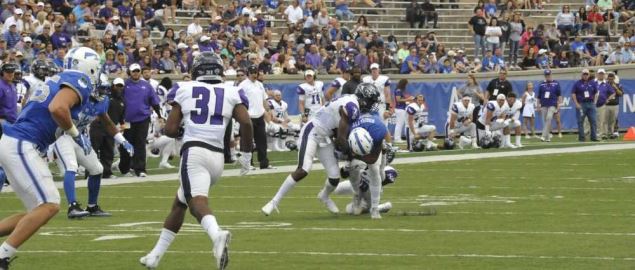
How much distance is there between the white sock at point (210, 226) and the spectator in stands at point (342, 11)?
25.8 meters

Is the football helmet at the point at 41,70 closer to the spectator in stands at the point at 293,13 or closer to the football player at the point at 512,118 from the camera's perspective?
the football player at the point at 512,118

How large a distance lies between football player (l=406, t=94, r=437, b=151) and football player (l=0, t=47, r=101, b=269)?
648 inches

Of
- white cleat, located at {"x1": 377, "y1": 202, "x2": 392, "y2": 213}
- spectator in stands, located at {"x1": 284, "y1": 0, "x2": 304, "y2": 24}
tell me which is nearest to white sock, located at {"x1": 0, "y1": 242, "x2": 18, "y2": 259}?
white cleat, located at {"x1": 377, "y1": 202, "x2": 392, "y2": 213}

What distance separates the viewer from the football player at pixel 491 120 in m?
27.2

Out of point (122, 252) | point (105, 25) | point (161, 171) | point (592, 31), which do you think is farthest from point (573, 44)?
point (122, 252)

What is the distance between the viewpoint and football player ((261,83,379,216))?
13.8 metres

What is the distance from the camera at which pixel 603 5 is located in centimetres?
3853

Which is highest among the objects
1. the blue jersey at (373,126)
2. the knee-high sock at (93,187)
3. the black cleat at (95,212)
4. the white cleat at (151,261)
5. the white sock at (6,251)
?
the blue jersey at (373,126)

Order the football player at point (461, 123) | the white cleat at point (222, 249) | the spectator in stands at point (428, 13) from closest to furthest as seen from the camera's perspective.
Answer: the white cleat at point (222, 249) < the football player at point (461, 123) < the spectator in stands at point (428, 13)

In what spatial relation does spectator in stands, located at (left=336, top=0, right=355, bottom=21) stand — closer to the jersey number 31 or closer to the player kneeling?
the player kneeling

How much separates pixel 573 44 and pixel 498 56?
2714 mm

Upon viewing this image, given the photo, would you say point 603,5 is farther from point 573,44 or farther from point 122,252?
point 122,252

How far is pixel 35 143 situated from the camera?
1024 cm

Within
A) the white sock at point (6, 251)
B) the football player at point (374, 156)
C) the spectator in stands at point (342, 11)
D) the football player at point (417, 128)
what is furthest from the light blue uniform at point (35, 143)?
the spectator in stands at point (342, 11)
